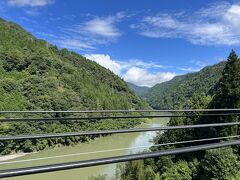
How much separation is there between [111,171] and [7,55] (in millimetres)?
65904

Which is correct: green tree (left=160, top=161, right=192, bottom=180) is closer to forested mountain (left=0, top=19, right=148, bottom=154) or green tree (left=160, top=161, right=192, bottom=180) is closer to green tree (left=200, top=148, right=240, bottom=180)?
green tree (left=200, top=148, right=240, bottom=180)

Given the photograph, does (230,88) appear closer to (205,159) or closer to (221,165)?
(205,159)

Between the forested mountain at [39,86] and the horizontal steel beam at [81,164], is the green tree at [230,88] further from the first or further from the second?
the horizontal steel beam at [81,164]

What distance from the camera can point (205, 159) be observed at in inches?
1271

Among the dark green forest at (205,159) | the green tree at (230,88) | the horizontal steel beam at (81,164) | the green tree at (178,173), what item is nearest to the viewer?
the horizontal steel beam at (81,164)

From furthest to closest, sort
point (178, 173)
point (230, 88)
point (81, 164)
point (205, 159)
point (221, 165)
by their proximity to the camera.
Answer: point (230, 88) < point (178, 173) < point (205, 159) < point (221, 165) < point (81, 164)

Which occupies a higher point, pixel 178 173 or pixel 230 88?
pixel 230 88

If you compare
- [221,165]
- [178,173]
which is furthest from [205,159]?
[178,173]

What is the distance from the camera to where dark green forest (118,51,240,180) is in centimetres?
3077

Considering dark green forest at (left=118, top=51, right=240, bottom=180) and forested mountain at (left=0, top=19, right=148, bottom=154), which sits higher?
forested mountain at (left=0, top=19, right=148, bottom=154)

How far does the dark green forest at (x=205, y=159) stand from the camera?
30766 millimetres

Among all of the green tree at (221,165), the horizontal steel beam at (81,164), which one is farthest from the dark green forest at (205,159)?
the horizontal steel beam at (81,164)

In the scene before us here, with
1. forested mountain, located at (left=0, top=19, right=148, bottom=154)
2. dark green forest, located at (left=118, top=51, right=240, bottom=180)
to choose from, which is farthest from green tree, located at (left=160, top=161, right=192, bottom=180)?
forested mountain, located at (left=0, top=19, right=148, bottom=154)

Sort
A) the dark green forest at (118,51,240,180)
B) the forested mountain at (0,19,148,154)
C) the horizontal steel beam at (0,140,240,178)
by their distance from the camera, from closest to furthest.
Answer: the horizontal steel beam at (0,140,240,178), the dark green forest at (118,51,240,180), the forested mountain at (0,19,148,154)
